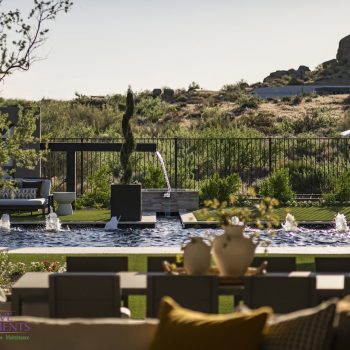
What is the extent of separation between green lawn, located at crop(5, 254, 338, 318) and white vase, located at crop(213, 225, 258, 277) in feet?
7.38

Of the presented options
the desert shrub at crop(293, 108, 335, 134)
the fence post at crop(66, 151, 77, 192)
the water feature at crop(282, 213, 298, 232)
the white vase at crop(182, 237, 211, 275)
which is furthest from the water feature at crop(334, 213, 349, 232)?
the desert shrub at crop(293, 108, 335, 134)

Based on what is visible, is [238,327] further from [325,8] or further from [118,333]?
[325,8]

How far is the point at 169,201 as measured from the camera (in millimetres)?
18828

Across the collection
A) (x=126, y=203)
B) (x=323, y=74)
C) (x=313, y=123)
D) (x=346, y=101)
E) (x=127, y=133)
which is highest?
(x=323, y=74)

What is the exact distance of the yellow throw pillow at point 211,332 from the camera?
3914 millimetres

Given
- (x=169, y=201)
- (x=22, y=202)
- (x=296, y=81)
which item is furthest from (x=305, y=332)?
(x=296, y=81)

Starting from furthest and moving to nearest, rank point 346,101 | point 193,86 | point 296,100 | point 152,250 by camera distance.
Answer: point 193,86
point 296,100
point 346,101
point 152,250

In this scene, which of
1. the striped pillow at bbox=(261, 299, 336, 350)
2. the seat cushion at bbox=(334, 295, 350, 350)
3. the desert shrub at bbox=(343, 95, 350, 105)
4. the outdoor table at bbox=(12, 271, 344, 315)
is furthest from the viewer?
the desert shrub at bbox=(343, 95, 350, 105)

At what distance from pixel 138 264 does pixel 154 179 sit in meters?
9.51

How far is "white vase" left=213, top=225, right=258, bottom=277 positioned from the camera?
216 inches

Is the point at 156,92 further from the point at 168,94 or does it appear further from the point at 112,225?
the point at 112,225

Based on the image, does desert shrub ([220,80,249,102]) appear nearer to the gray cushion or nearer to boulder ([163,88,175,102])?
boulder ([163,88,175,102])

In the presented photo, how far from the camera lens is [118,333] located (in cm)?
427

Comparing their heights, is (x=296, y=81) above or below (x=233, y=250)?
above
